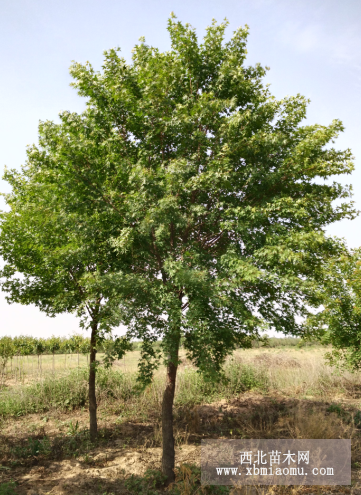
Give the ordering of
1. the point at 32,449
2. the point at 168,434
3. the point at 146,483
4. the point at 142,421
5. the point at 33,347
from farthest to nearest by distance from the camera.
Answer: the point at 33,347 < the point at 142,421 < the point at 32,449 < the point at 168,434 < the point at 146,483

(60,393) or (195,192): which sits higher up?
(195,192)

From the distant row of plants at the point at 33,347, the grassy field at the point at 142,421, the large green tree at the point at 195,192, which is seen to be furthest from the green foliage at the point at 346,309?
the distant row of plants at the point at 33,347

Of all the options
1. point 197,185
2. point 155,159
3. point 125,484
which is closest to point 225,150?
point 197,185

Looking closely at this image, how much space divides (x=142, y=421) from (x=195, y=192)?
24.4ft

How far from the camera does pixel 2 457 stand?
8125 millimetres

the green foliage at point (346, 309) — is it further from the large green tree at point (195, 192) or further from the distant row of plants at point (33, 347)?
the distant row of plants at point (33, 347)

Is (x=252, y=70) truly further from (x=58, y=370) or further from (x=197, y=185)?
(x=58, y=370)

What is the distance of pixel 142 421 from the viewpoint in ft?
35.0

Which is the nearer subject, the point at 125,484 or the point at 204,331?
the point at 204,331

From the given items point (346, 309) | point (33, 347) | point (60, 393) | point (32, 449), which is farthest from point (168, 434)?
point (33, 347)

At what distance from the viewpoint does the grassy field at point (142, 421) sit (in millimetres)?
6926

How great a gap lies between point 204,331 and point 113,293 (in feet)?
6.23

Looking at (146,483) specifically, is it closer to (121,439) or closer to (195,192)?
(121,439)

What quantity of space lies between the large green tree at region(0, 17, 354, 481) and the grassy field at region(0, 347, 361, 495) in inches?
54.8
